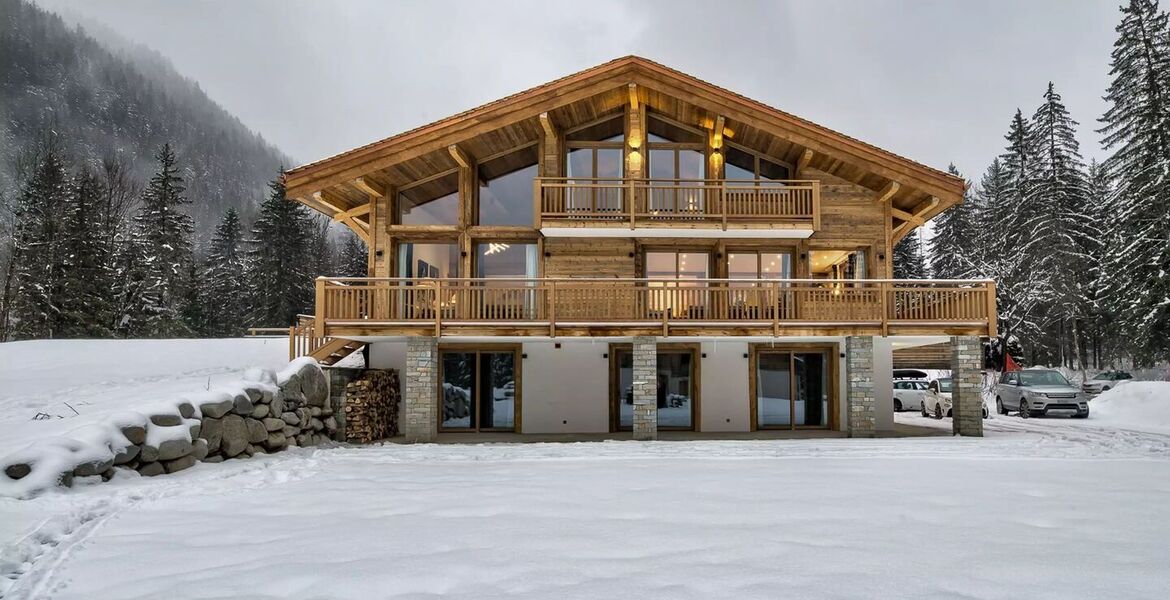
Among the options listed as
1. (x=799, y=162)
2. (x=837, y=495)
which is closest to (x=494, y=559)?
(x=837, y=495)

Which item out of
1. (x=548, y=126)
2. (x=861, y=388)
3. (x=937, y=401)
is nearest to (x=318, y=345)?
(x=548, y=126)

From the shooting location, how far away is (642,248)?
1834 centimetres

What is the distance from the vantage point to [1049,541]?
564 centimetres

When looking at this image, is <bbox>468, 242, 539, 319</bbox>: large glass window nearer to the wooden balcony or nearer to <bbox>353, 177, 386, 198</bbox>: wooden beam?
the wooden balcony

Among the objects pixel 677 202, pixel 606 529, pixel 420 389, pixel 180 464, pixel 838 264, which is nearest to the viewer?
pixel 606 529

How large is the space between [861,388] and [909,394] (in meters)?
12.2

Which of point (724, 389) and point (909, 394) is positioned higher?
point (724, 389)

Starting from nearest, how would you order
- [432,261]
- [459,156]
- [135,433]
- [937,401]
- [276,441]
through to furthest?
[135,433] → [276,441] → [459,156] → [432,261] → [937,401]

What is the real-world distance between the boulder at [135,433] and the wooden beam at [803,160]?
15575 mm

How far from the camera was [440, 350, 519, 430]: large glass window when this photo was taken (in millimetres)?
18047

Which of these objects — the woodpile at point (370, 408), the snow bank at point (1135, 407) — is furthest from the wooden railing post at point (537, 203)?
the snow bank at point (1135, 407)

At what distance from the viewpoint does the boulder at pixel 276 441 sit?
12.2 metres

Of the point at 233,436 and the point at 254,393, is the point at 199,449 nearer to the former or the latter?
the point at 233,436

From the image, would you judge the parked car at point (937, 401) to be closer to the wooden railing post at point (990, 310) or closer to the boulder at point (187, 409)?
the wooden railing post at point (990, 310)
